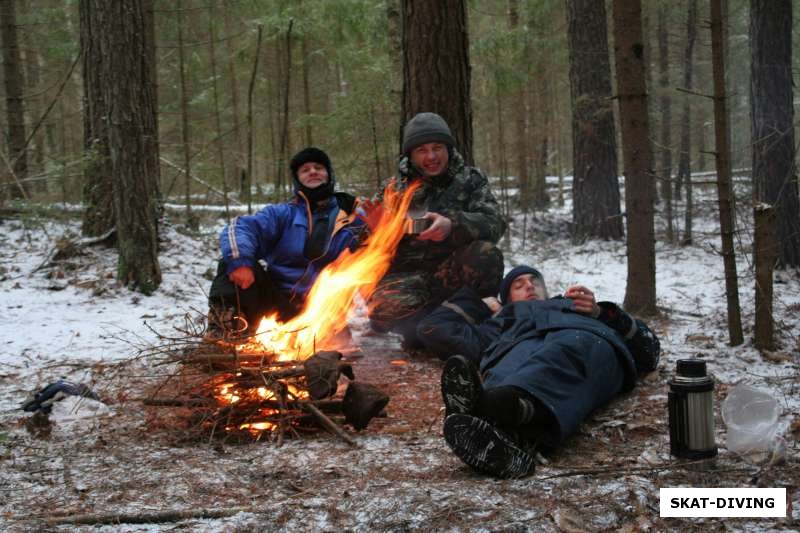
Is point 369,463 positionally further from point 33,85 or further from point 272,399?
point 33,85

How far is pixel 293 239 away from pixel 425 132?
1.39m

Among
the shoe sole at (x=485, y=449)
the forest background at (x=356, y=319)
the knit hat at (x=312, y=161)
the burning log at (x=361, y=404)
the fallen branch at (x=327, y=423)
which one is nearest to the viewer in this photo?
the forest background at (x=356, y=319)

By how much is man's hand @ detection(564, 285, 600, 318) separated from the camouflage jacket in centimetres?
155

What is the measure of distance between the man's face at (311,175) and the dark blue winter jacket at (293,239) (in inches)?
4.7

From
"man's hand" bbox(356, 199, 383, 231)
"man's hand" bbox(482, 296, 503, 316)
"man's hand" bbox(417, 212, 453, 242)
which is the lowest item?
"man's hand" bbox(482, 296, 503, 316)

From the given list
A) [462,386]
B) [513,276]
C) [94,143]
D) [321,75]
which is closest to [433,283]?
[513,276]

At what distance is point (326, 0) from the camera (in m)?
10.7

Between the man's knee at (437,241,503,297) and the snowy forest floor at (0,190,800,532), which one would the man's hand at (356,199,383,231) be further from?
the snowy forest floor at (0,190,800,532)

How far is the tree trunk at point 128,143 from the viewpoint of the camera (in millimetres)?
6977

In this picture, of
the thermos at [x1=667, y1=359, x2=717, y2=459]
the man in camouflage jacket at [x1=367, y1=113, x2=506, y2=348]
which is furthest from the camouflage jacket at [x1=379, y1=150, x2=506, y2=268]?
the thermos at [x1=667, y1=359, x2=717, y2=459]

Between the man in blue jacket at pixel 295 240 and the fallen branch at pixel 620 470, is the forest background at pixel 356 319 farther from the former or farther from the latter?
the man in blue jacket at pixel 295 240

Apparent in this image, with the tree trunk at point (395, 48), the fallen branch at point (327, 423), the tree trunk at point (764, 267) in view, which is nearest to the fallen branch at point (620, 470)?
the fallen branch at point (327, 423)

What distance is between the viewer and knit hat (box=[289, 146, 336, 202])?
5.22m

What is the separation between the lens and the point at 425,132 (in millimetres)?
5430
